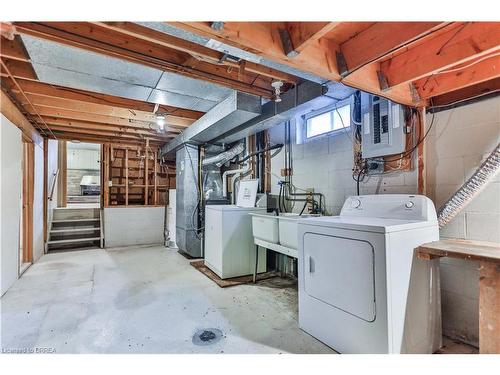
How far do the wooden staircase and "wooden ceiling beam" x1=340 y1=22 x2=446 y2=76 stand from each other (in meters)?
5.73

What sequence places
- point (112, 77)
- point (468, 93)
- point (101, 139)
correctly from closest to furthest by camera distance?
point (468, 93) → point (112, 77) → point (101, 139)

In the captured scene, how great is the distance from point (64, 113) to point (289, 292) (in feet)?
13.0

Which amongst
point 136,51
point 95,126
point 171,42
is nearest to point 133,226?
point 95,126

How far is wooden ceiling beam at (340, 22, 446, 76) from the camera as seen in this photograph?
54.7 inches

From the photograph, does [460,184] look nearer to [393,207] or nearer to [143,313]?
[393,207]

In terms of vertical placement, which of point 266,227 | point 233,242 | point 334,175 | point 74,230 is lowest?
point 74,230

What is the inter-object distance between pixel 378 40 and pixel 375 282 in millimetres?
1478

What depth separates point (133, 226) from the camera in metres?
5.82

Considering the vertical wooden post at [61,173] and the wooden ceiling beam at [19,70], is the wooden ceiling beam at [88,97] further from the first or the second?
the vertical wooden post at [61,173]

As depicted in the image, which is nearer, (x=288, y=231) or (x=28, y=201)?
(x=288, y=231)

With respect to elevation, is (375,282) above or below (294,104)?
below

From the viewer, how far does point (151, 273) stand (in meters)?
3.68
